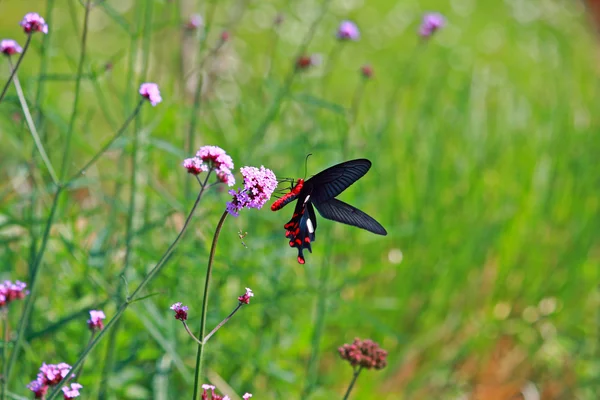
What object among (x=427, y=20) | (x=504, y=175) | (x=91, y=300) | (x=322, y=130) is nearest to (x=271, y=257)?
(x=91, y=300)

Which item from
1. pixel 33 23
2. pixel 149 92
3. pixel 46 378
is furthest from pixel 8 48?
pixel 46 378

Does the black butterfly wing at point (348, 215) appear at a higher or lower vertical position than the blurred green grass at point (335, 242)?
lower

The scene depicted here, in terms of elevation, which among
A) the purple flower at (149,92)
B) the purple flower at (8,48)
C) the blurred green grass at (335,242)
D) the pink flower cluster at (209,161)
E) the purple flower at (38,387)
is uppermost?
the blurred green grass at (335,242)

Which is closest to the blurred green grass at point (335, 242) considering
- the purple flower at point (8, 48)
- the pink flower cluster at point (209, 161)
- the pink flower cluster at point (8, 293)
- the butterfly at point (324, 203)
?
the purple flower at point (8, 48)

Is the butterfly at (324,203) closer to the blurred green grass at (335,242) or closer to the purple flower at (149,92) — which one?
the purple flower at (149,92)

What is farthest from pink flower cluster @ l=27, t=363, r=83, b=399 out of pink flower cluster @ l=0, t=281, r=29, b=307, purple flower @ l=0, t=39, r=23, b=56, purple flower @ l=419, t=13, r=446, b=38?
purple flower @ l=419, t=13, r=446, b=38

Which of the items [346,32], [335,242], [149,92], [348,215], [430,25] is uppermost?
[430,25]

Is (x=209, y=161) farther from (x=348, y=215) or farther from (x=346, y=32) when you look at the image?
(x=346, y=32)
